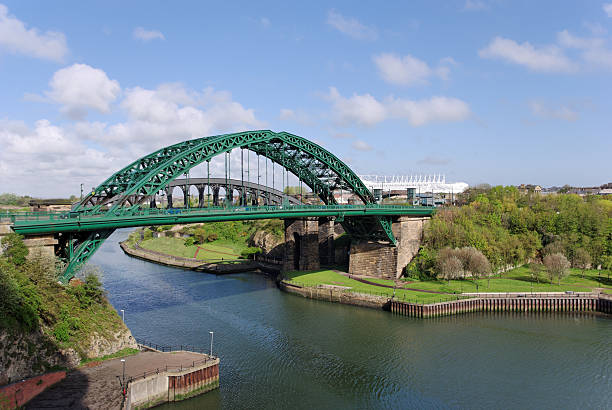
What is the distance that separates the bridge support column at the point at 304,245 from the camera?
54.8 meters

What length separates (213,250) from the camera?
3051 inches

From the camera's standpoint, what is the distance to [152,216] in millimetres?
31438

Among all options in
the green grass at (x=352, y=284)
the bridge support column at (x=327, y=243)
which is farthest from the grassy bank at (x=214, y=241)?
the green grass at (x=352, y=284)

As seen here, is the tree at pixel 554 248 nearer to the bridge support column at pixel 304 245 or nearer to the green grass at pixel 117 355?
the bridge support column at pixel 304 245

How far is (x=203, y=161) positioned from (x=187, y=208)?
467cm

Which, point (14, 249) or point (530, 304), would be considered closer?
point (14, 249)

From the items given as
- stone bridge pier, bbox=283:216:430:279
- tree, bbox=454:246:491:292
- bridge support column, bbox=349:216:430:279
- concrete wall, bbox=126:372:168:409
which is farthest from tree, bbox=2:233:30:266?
tree, bbox=454:246:491:292

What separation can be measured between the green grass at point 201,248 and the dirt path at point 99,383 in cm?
4675

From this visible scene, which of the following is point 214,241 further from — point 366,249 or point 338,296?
point 338,296

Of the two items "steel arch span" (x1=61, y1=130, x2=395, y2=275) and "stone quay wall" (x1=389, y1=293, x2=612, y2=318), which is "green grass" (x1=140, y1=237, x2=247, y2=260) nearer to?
"steel arch span" (x1=61, y1=130, x2=395, y2=275)

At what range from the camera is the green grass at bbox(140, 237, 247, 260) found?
73125 mm

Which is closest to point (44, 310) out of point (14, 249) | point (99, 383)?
point (14, 249)

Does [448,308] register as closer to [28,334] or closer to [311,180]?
[311,180]

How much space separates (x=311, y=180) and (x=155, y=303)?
2349 cm
